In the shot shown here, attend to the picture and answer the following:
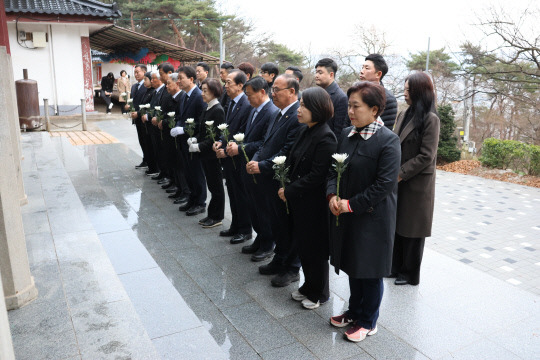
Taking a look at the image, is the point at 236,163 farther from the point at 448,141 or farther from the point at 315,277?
the point at 448,141

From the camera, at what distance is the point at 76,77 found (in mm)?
17453

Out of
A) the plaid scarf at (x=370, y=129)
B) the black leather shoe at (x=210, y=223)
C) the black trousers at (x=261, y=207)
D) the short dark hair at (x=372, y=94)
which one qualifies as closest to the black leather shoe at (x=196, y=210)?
the black leather shoe at (x=210, y=223)

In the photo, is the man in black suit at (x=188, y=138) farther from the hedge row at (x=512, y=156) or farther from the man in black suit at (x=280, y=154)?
the hedge row at (x=512, y=156)

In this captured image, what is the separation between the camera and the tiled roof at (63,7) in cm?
1513

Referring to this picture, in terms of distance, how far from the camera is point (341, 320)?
3354 millimetres

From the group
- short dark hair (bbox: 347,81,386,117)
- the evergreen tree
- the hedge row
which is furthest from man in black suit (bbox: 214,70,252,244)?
the evergreen tree

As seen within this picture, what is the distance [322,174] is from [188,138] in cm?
316

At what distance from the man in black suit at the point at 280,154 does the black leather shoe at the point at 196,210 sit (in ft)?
7.00

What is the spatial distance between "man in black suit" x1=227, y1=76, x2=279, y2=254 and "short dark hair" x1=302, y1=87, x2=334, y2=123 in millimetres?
845

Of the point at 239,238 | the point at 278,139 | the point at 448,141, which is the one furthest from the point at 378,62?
the point at 448,141

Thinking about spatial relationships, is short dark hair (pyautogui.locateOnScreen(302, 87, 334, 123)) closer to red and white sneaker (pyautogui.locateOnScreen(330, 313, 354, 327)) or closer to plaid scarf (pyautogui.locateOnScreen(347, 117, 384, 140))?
plaid scarf (pyautogui.locateOnScreen(347, 117, 384, 140))

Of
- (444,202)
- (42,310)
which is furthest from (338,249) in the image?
(444,202)

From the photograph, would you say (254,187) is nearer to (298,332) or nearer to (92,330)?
(298,332)

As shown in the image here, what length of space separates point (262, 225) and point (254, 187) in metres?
0.42
